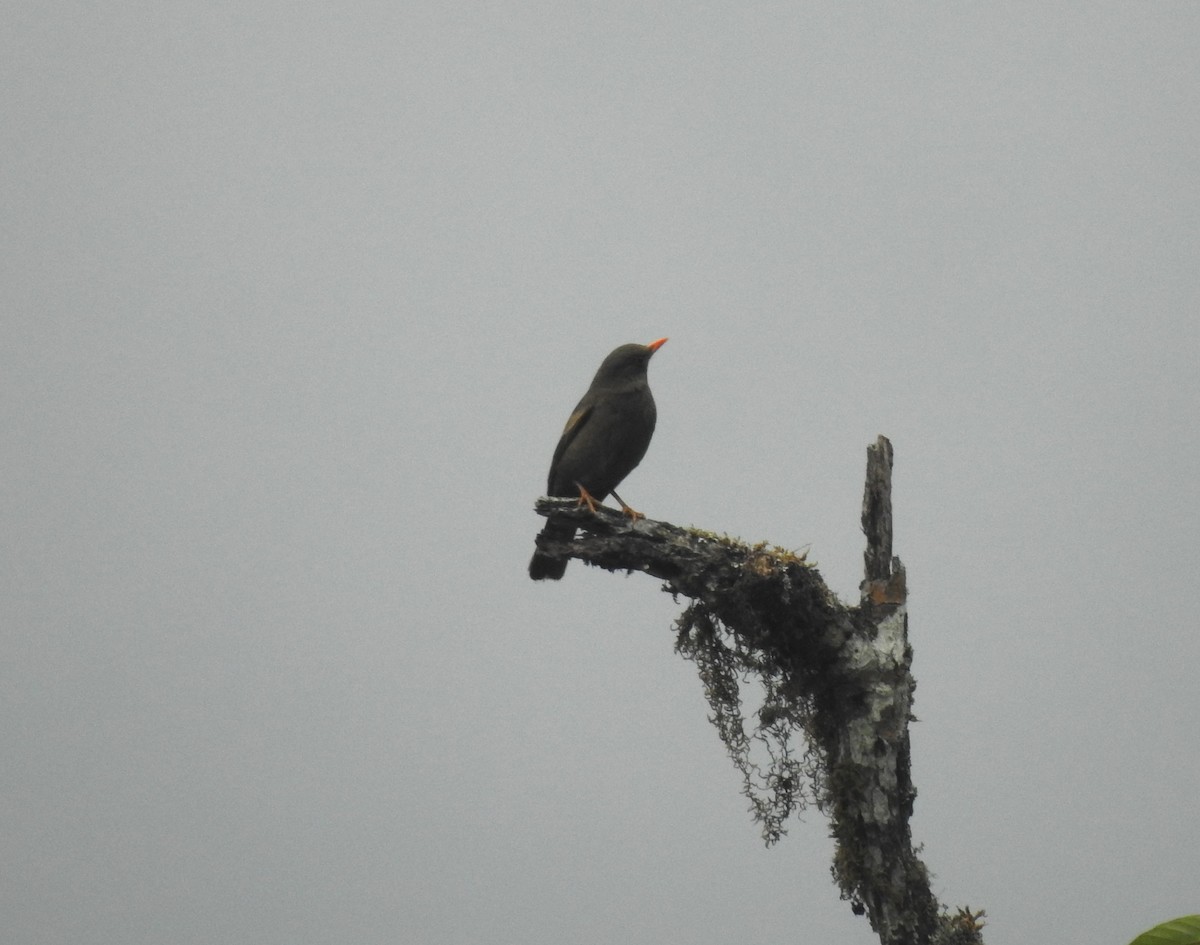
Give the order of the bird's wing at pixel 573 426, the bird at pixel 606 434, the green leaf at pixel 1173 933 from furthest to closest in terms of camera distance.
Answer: the bird's wing at pixel 573 426
the bird at pixel 606 434
the green leaf at pixel 1173 933

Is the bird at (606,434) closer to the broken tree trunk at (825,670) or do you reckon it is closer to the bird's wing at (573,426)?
the bird's wing at (573,426)

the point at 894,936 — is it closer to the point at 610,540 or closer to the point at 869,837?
the point at 869,837

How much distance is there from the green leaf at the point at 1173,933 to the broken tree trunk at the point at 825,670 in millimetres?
2204

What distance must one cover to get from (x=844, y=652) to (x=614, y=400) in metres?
3.83

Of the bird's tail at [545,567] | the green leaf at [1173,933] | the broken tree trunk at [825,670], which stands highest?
the bird's tail at [545,567]

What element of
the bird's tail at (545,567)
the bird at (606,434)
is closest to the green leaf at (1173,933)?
the bird at (606,434)

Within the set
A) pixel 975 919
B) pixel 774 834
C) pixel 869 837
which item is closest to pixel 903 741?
pixel 869 837

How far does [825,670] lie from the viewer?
635 centimetres

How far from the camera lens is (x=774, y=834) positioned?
6.83 metres

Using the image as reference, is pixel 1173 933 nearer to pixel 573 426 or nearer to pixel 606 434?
pixel 606 434

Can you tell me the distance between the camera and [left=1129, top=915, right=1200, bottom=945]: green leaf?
346 centimetres

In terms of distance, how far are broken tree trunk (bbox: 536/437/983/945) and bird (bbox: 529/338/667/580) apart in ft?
6.87

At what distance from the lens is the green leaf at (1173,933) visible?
136 inches

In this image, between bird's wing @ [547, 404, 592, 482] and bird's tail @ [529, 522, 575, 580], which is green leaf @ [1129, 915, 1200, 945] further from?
bird's wing @ [547, 404, 592, 482]
